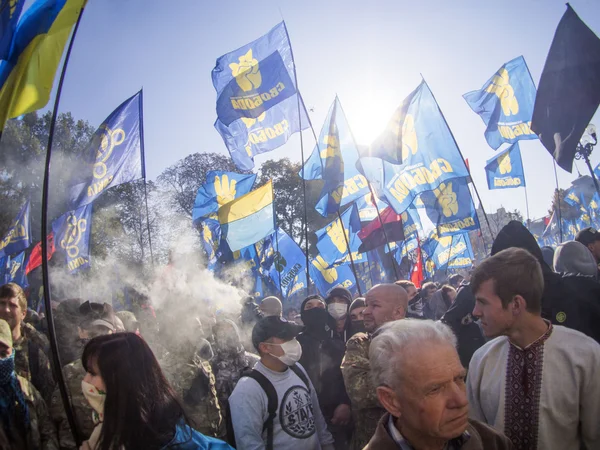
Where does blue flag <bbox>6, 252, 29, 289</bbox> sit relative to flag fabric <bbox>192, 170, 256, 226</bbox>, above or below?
below

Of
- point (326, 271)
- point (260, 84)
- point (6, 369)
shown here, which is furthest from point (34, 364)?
point (326, 271)

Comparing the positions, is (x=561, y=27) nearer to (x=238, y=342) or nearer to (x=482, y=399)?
(x=482, y=399)

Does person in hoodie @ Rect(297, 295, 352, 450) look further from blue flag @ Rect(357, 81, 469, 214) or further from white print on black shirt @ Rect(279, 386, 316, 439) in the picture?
blue flag @ Rect(357, 81, 469, 214)

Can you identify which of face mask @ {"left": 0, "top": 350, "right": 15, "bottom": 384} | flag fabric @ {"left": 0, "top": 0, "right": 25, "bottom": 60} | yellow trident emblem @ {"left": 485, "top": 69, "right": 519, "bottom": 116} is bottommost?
face mask @ {"left": 0, "top": 350, "right": 15, "bottom": 384}

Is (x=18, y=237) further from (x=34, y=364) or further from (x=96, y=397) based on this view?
(x=96, y=397)

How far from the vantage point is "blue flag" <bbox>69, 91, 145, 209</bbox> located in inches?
240

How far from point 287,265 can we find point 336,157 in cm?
418

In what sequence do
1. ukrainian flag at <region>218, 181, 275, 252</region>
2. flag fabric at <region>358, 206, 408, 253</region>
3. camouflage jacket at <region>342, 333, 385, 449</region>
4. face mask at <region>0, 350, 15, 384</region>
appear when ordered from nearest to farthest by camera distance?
face mask at <region>0, 350, 15, 384</region>, camouflage jacket at <region>342, 333, 385, 449</region>, ukrainian flag at <region>218, 181, 275, 252</region>, flag fabric at <region>358, 206, 408, 253</region>

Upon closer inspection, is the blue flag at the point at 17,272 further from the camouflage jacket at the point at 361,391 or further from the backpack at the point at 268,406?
the camouflage jacket at the point at 361,391

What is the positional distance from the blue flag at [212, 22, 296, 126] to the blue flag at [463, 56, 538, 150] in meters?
3.97

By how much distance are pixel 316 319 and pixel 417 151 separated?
13.5 feet

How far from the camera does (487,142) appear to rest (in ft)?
28.4

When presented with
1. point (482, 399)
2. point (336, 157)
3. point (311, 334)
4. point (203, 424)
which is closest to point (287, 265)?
point (336, 157)

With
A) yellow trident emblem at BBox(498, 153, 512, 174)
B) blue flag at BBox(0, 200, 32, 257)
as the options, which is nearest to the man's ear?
yellow trident emblem at BBox(498, 153, 512, 174)
